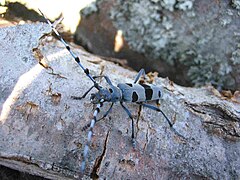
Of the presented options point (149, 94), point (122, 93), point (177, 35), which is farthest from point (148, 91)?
point (177, 35)

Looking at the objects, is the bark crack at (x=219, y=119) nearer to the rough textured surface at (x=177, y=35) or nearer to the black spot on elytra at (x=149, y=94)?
the black spot on elytra at (x=149, y=94)

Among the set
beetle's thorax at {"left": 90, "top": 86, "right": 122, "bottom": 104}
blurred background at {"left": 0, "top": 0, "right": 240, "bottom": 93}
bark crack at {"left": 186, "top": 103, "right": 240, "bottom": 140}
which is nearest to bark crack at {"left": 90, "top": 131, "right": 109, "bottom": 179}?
beetle's thorax at {"left": 90, "top": 86, "right": 122, "bottom": 104}

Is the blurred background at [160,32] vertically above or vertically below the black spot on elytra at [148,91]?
above

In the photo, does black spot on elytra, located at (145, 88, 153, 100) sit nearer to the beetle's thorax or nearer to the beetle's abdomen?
the beetle's abdomen

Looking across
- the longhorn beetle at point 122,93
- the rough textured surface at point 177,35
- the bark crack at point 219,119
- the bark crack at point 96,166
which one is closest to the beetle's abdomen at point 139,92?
the longhorn beetle at point 122,93

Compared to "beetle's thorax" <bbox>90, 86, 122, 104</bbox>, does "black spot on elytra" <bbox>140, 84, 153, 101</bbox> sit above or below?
above

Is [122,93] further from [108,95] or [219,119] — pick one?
[219,119]

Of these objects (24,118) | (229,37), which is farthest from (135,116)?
(229,37)
